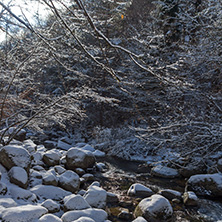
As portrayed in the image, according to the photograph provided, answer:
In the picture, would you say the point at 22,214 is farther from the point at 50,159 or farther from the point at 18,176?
the point at 50,159

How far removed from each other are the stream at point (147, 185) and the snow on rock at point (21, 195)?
1663 mm

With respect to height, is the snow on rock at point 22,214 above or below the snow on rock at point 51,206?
above

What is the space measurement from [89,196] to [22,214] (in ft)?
6.04

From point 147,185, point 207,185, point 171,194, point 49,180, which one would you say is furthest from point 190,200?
point 49,180

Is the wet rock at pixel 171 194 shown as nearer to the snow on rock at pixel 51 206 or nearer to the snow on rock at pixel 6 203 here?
the snow on rock at pixel 51 206

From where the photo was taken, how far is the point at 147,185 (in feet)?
21.6

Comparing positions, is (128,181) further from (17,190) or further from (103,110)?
(103,110)

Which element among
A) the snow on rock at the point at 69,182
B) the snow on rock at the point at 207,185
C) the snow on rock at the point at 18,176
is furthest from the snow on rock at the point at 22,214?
the snow on rock at the point at 207,185

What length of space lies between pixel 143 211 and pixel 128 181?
243 centimetres

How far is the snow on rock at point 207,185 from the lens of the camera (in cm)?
575

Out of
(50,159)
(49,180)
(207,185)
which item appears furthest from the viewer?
(50,159)

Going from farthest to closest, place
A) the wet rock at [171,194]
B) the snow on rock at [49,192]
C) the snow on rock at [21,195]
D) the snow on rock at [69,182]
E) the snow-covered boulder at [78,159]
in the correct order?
the snow-covered boulder at [78,159], the wet rock at [171,194], the snow on rock at [69,182], the snow on rock at [49,192], the snow on rock at [21,195]

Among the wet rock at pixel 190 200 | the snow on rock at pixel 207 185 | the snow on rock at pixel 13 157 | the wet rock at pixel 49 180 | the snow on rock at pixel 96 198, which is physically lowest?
the snow on rock at pixel 207 185

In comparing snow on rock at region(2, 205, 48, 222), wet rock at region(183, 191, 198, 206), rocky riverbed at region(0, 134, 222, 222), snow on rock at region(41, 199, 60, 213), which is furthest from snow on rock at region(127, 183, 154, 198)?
snow on rock at region(2, 205, 48, 222)
